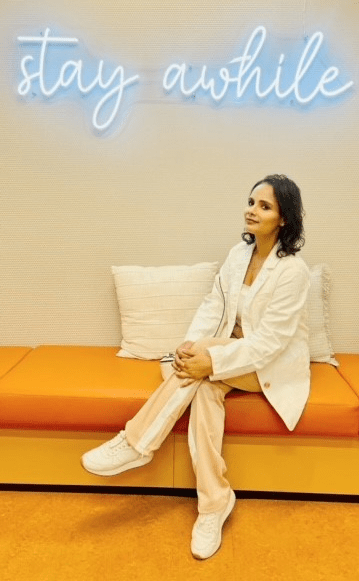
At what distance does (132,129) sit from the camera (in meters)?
2.80

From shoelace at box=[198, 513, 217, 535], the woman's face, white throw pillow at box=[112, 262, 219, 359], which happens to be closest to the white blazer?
the woman's face

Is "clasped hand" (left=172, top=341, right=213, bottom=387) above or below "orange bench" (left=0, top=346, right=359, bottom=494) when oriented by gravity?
above

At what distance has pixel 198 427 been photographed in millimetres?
2041

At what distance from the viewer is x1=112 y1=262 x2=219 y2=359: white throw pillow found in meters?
2.68

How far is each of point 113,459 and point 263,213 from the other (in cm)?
122

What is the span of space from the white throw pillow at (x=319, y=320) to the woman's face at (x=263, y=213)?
0.58 m

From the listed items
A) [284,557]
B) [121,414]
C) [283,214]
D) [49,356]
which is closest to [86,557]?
[121,414]

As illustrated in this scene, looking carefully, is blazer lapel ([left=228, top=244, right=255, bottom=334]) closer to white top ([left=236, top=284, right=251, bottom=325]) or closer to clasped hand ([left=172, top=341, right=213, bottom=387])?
white top ([left=236, top=284, right=251, bottom=325])

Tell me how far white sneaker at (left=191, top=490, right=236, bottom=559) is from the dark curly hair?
3.66 feet

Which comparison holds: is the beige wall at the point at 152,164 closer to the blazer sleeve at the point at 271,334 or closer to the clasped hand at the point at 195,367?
the blazer sleeve at the point at 271,334

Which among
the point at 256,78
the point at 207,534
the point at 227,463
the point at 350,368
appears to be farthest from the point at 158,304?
the point at 256,78

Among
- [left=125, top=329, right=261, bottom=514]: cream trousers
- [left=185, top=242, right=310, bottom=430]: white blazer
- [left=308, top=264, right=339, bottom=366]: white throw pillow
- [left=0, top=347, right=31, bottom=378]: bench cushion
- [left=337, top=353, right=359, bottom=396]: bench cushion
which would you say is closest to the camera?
[left=125, top=329, right=261, bottom=514]: cream trousers

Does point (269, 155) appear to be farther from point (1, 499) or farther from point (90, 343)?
point (1, 499)

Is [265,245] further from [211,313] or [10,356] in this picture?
[10,356]
